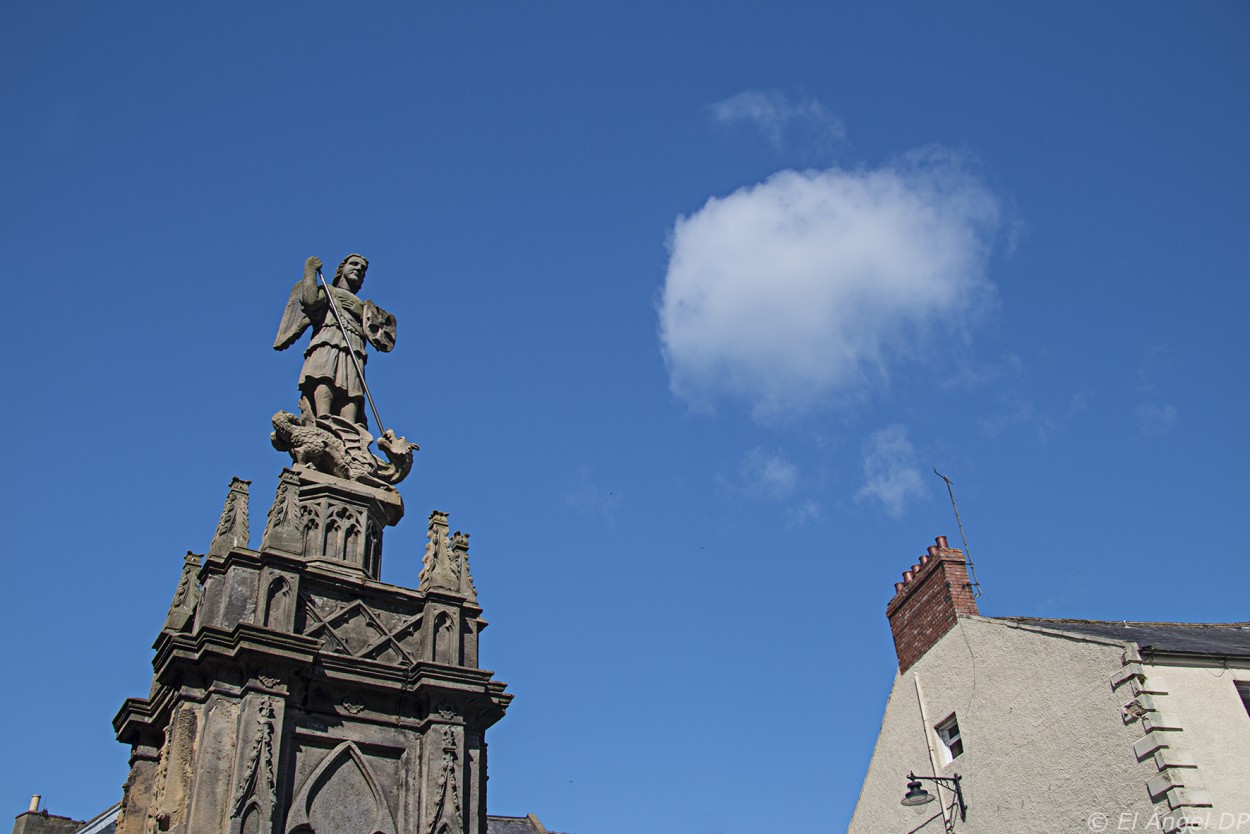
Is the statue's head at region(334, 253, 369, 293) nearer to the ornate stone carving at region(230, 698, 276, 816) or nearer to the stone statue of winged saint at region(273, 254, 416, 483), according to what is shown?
the stone statue of winged saint at region(273, 254, 416, 483)

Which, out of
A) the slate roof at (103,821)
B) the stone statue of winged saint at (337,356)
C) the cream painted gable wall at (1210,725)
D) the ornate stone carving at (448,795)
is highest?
the stone statue of winged saint at (337,356)

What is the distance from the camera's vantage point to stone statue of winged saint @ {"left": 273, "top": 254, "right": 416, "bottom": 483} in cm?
1334

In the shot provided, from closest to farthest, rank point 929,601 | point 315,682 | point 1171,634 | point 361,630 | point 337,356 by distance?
point 315,682, point 361,630, point 337,356, point 1171,634, point 929,601

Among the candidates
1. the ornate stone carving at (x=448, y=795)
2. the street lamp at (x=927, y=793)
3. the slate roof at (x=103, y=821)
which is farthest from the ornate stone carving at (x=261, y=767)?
the street lamp at (x=927, y=793)

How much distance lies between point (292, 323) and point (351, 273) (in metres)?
1.25

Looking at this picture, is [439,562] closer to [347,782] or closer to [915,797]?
[347,782]

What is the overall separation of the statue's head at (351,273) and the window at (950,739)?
37.2ft

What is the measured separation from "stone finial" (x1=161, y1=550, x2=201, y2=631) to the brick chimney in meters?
11.9

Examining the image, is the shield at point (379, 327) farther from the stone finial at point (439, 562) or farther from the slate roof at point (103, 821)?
the slate roof at point (103, 821)

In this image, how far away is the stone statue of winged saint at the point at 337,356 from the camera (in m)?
13.3

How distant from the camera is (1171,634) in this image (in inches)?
683

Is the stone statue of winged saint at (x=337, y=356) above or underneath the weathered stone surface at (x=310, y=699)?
above

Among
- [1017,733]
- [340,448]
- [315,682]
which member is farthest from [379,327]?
[1017,733]

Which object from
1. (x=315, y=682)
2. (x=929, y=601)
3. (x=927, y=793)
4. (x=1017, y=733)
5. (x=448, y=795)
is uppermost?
(x=929, y=601)
